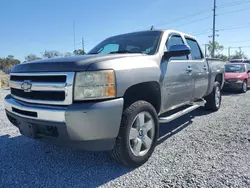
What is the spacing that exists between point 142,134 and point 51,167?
1271mm

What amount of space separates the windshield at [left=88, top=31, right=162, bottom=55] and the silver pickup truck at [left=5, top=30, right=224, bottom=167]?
0.03 m

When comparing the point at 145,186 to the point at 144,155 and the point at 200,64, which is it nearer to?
the point at 144,155

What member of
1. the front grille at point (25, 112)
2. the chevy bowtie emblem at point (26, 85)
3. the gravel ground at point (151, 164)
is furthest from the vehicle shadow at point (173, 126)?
the chevy bowtie emblem at point (26, 85)

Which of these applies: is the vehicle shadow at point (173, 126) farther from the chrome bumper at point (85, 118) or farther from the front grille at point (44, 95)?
the front grille at point (44, 95)

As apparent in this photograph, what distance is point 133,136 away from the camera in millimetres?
2738

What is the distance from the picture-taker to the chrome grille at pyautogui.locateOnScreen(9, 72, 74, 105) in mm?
2248

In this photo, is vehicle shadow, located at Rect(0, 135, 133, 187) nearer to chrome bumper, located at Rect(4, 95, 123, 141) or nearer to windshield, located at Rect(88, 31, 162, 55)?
chrome bumper, located at Rect(4, 95, 123, 141)

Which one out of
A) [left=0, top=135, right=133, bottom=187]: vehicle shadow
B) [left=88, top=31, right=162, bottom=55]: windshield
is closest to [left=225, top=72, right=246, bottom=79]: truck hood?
[left=88, top=31, right=162, bottom=55]: windshield

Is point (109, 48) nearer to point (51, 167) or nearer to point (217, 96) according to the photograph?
point (51, 167)

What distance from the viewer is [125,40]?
3947 millimetres

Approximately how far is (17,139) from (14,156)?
2.58 feet

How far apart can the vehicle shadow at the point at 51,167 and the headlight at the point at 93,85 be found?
1004 millimetres

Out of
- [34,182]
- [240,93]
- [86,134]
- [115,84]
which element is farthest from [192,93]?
[240,93]

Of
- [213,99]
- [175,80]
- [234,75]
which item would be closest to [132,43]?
[175,80]
